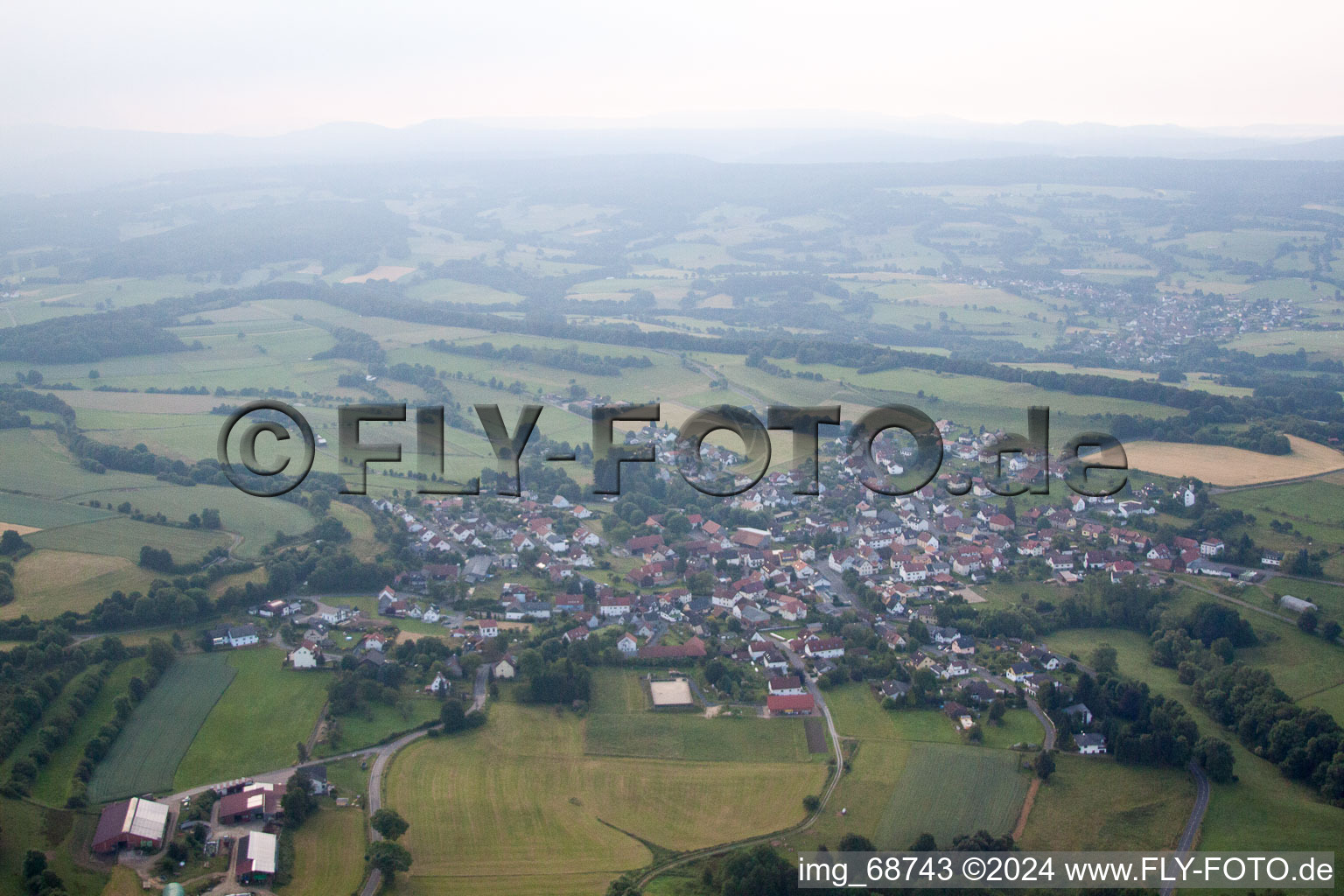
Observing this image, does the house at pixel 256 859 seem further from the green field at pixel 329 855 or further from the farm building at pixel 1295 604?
the farm building at pixel 1295 604

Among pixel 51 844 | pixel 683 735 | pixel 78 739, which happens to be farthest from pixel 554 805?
pixel 78 739

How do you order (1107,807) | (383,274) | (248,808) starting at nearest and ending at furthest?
(248,808)
(1107,807)
(383,274)

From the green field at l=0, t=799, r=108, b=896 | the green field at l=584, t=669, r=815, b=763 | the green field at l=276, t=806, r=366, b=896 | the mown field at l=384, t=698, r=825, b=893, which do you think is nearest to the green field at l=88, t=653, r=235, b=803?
the green field at l=0, t=799, r=108, b=896

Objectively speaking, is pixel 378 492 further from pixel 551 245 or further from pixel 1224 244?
pixel 1224 244

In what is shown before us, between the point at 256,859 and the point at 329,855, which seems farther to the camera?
the point at 329,855

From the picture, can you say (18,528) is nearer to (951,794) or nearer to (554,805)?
(554,805)

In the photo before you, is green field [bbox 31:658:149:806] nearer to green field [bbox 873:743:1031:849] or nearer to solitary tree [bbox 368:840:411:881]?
solitary tree [bbox 368:840:411:881]

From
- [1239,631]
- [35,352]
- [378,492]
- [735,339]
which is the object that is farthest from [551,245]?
[1239,631]
